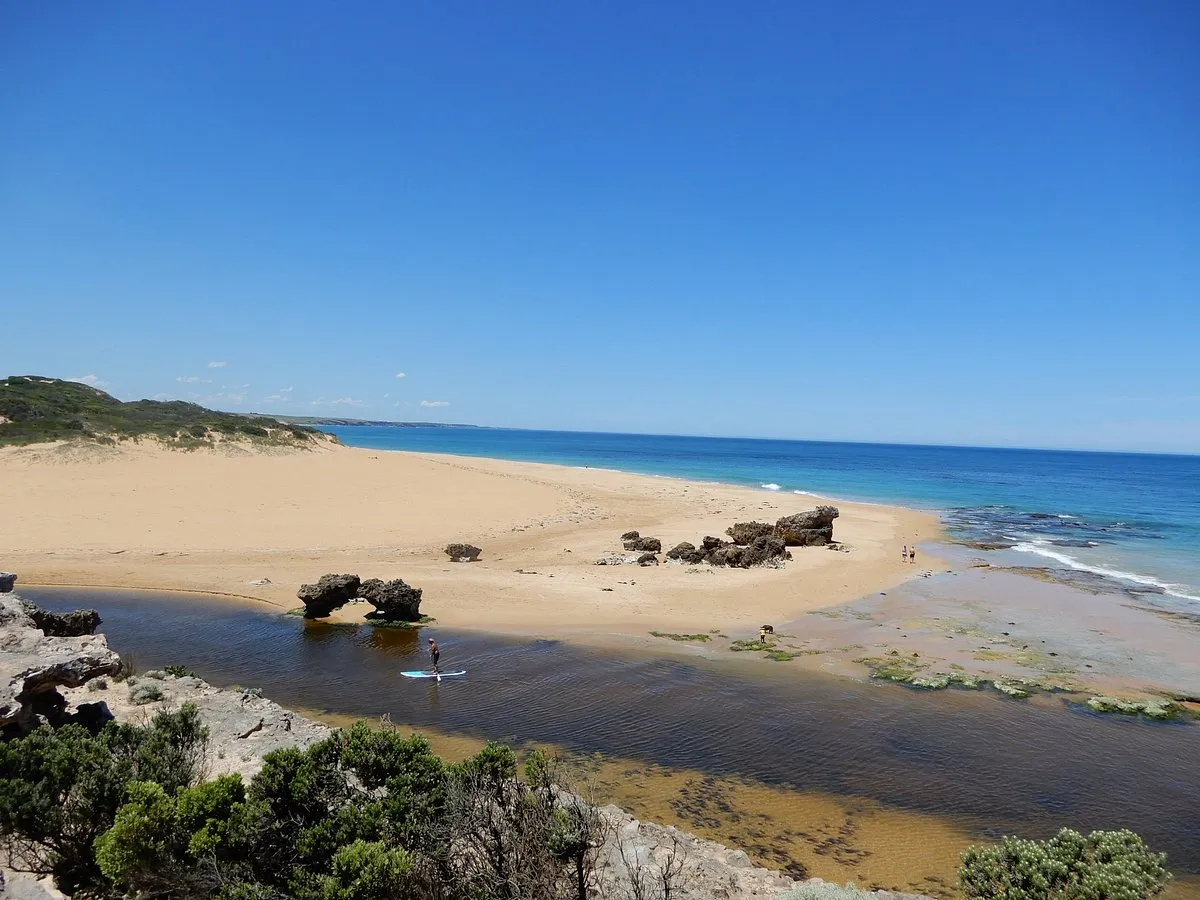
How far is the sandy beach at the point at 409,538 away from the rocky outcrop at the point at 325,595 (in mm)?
647

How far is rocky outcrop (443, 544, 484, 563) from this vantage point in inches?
1098

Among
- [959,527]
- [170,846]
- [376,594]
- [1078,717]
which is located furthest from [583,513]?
[170,846]

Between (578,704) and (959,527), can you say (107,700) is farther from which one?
(959,527)

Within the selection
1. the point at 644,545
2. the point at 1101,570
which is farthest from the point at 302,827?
the point at 1101,570

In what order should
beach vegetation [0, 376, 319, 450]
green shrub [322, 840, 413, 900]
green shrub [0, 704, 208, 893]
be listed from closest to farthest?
green shrub [322, 840, 413, 900] < green shrub [0, 704, 208, 893] < beach vegetation [0, 376, 319, 450]

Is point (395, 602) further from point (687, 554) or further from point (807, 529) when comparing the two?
point (807, 529)

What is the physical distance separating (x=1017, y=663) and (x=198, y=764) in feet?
60.8

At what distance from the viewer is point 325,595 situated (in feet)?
65.5

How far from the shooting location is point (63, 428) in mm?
42875

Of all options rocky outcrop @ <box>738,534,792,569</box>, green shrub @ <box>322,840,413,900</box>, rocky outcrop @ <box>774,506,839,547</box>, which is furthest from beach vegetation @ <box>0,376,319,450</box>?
green shrub @ <box>322,840,413,900</box>

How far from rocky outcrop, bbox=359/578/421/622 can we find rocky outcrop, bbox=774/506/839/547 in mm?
19528

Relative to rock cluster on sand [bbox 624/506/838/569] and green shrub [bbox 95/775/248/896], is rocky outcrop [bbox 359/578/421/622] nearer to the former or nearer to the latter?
rock cluster on sand [bbox 624/506/838/569]

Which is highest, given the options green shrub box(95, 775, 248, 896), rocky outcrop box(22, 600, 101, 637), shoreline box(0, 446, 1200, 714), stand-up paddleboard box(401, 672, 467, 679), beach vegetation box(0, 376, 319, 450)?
beach vegetation box(0, 376, 319, 450)

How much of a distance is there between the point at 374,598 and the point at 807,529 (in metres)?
22.2
